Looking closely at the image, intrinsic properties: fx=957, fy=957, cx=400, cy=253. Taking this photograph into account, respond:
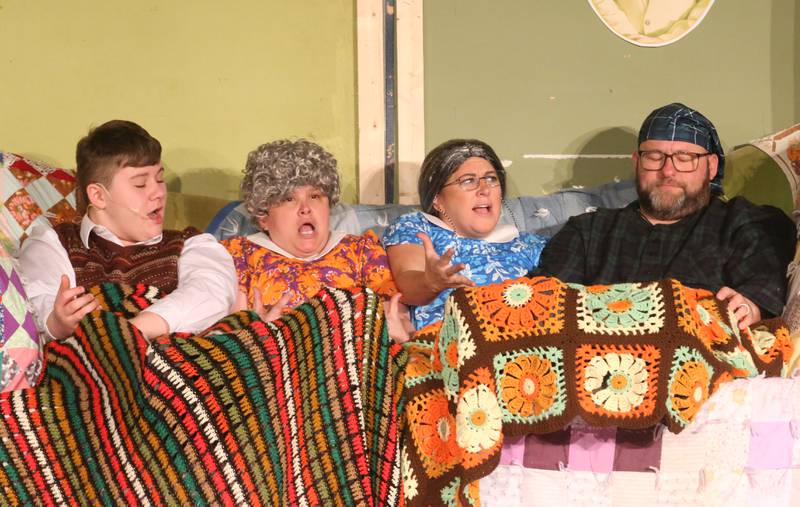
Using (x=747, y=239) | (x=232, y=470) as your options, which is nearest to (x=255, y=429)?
(x=232, y=470)

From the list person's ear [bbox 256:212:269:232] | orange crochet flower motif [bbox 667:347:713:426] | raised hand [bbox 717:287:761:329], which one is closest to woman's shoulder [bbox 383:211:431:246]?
person's ear [bbox 256:212:269:232]

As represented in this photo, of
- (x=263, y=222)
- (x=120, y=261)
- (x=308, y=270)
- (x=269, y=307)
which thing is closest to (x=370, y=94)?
(x=263, y=222)

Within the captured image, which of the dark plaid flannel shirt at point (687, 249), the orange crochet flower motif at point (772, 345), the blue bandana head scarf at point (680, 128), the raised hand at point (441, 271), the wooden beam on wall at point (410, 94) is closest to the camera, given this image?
the orange crochet flower motif at point (772, 345)

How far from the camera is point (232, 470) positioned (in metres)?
1.83

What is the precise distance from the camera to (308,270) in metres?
2.70

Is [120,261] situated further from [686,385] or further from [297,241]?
[686,385]

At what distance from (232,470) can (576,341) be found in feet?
2.32

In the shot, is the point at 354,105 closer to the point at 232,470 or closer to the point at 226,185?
the point at 226,185

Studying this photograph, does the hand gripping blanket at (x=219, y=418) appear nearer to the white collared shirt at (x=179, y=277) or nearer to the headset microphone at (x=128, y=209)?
the white collared shirt at (x=179, y=277)

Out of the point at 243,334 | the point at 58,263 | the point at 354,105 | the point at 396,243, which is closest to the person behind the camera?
the point at 243,334

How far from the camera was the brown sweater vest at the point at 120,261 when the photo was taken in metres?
2.46

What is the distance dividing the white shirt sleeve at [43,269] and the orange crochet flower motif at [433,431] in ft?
3.01

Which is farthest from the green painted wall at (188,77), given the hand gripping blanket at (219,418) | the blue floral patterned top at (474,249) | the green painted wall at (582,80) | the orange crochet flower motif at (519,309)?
the orange crochet flower motif at (519,309)

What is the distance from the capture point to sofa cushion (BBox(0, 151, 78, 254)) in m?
2.64
